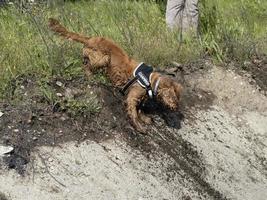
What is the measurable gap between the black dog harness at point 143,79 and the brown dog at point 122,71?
32 mm

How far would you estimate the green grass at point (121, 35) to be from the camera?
6.43 meters

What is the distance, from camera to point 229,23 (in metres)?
8.64

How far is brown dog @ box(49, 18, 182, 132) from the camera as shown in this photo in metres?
6.26

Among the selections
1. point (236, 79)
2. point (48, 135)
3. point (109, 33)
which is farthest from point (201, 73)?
point (48, 135)

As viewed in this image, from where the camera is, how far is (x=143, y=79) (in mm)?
6281

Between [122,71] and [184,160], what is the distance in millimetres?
1129

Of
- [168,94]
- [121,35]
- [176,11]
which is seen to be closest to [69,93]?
[168,94]

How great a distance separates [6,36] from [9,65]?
0.69 meters

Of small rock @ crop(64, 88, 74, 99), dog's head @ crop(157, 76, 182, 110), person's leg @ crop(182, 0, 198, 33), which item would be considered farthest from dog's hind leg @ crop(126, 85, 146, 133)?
person's leg @ crop(182, 0, 198, 33)

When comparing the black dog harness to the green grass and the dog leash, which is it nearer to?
the dog leash

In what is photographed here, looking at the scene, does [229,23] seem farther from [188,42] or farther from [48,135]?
[48,135]

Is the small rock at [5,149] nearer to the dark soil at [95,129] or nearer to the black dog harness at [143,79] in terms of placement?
the dark soil at [95,129]

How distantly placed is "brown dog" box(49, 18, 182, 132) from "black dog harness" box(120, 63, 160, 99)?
3cm

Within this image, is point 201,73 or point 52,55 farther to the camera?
point 201,73
